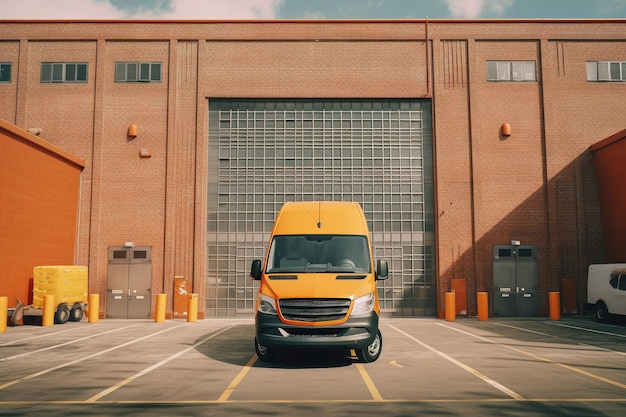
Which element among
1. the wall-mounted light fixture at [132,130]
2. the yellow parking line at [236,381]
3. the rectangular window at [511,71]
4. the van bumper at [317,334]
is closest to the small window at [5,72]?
the wall-mounted light fixture at [132,130]

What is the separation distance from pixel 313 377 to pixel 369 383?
97 cm

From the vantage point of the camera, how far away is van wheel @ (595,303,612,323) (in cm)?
1945

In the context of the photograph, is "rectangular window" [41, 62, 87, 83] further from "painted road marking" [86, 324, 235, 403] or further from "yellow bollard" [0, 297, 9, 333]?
"painted road marking" [86, 324, 235, 403]

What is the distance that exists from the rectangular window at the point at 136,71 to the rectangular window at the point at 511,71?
1451 centimetres

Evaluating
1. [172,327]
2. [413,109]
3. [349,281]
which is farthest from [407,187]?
[349,281]

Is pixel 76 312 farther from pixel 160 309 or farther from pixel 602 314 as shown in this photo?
pixel 602 314

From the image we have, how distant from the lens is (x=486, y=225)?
23188 mm

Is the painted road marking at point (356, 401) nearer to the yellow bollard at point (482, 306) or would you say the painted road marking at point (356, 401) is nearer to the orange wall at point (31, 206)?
the orange wall at point (31, 206)

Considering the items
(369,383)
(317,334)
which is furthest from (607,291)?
(369,383)

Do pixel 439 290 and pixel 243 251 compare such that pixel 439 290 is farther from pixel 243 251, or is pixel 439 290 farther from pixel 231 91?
pixel 231 91

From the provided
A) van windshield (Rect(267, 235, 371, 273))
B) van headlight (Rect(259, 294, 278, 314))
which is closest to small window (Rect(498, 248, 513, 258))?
van windshield (Rect(267, 235, 371, 273))

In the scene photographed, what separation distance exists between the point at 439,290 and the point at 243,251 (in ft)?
27.1

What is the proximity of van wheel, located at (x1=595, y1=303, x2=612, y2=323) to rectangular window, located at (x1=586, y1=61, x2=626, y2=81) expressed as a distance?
33.9 feet

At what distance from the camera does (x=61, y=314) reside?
19422mm
